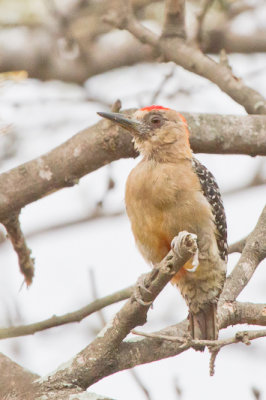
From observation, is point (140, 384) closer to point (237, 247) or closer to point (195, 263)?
point (195, 263)

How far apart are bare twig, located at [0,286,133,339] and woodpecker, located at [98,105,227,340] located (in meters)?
0.43

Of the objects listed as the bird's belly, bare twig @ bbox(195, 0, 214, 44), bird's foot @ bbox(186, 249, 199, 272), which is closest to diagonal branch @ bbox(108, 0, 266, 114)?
bare twig @ bbox(195, 0, 214, 44)

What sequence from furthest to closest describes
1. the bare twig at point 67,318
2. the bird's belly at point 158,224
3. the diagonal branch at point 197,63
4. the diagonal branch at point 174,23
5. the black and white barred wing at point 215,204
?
the diagonal branch at point 174,23
the diagonal branch at point 197,63
the black and white barred wing at point 215,204
the bare twig at point 67,318
the bird's belly at point 158,224

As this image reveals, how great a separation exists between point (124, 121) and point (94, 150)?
31 cm

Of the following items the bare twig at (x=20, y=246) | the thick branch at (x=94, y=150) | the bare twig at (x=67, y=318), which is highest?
the thick branch at (x=94, y=150)

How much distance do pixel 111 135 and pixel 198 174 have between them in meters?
0.69

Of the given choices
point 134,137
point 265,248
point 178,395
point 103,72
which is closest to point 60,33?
point 103,72

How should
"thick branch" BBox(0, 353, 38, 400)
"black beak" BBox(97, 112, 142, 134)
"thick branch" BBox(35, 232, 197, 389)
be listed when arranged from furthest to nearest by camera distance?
"black beak" BBox(97, 112, 142, 134) → "thick branch" BBox(0, 353, 38, 400) → "thick branch" BBox(35, 232, 197, 389)

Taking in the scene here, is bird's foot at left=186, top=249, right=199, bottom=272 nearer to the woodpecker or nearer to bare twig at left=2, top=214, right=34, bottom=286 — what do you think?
the woodpecker

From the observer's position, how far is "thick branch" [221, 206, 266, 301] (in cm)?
471

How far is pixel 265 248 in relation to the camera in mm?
4926

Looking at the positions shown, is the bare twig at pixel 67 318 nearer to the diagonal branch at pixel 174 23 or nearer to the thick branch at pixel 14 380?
the thick branch at pixel 14 380

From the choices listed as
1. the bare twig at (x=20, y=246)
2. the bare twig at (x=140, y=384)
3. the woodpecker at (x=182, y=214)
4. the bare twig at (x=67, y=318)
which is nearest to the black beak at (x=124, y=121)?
the woodpecker at (x=182, y=214)

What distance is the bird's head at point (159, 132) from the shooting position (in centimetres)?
539
